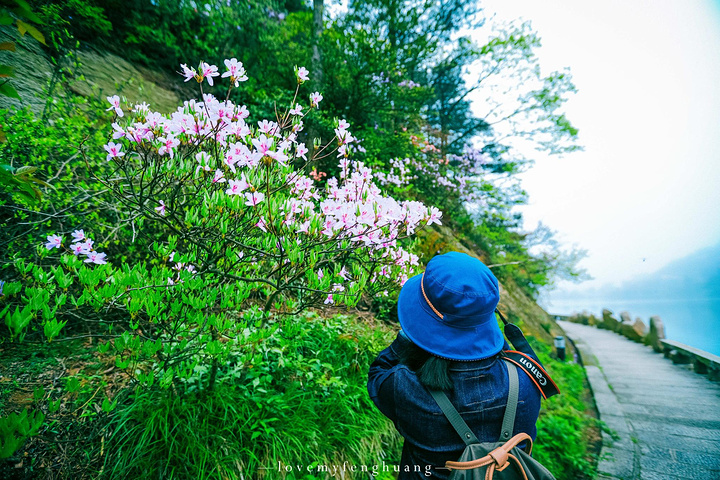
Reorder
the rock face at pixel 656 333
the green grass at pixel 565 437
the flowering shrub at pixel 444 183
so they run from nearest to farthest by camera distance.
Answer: the green grass at pixel 565 437 < the rock face at pixel 656 333 < the flowering shrub at pixel 444 183

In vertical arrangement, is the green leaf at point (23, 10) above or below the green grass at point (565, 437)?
above

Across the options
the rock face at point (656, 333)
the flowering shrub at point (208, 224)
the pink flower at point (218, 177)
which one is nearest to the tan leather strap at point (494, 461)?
the flowering shrub at point (208, 224)

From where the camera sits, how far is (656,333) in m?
8.13

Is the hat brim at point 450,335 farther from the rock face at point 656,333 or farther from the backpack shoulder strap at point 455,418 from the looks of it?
the rock face at point 656,333

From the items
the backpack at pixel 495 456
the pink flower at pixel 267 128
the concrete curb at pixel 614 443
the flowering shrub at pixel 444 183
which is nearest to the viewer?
the backpack at pixel 495 456

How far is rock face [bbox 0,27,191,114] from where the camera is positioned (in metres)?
3.58

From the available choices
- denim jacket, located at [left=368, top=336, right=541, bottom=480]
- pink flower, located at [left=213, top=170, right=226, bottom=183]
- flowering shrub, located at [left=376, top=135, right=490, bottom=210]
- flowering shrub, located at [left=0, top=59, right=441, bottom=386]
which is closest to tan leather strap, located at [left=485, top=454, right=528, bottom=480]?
denim jacket, located at [left=368, top=336, right=541, bottom=480]

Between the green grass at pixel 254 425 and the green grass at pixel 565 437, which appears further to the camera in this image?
the green grass at pixel 565 437

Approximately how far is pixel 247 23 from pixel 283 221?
22.6 ft

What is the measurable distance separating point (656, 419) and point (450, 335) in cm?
566

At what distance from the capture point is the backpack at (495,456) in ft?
3.22

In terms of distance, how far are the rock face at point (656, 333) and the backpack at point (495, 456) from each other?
1046 centimetres

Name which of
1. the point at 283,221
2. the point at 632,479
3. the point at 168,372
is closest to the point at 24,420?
the point at 168,372

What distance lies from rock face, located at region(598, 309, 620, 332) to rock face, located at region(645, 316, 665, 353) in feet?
12.5
